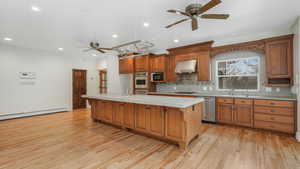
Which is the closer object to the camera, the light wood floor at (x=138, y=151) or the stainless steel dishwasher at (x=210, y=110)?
the light wood floor at (x=138, y=151)

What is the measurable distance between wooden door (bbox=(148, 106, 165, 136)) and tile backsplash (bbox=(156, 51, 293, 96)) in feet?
8.67

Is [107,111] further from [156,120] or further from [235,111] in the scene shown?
[235,111]

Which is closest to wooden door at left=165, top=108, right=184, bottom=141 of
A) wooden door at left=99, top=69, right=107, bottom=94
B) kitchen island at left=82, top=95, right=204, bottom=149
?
kitchen island at left=82, top=95, right=204, bottom=149

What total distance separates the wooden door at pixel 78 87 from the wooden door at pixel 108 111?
3651 millimetres

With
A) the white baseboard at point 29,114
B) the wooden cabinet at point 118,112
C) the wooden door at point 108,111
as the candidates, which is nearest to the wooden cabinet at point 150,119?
the wooden cabinet at point 118,112

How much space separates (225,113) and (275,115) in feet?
3.53

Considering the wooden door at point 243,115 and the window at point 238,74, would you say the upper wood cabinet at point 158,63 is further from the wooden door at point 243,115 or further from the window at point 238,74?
the wooden door at point 243,115

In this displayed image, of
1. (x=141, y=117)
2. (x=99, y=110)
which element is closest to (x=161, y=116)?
(x=141, y=117)

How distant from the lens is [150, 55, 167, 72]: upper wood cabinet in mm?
5508

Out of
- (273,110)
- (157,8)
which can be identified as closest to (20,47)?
(157,8)

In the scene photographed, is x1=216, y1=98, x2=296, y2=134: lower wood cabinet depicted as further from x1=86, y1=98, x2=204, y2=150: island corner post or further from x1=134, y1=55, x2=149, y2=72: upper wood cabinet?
x1=134, y1=55, x2=149, y2=72: upper wood cabinet

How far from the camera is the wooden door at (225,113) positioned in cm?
398

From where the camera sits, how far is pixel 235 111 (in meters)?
3.90

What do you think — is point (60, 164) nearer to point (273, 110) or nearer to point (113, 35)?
point (113, 35)
